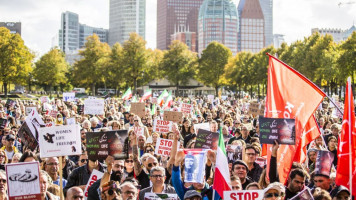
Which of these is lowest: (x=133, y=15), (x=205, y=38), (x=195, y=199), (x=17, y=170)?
(x=195, y=199)

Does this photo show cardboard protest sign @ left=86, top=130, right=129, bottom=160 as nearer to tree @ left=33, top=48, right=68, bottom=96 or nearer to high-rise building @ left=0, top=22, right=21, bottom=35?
tree @ left=33, top=48, right=68, bottom=96

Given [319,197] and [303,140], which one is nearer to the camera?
[319,197]

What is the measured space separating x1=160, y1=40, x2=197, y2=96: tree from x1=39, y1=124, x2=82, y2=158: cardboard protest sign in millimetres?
66809

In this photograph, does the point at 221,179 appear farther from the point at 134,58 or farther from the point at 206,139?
the point at 134,58

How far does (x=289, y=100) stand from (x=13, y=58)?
5835cm

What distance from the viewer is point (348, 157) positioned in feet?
22.4

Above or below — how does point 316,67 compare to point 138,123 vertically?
above

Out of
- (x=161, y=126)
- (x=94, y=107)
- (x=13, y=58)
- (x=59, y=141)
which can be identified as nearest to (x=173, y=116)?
(x=161, y=126)

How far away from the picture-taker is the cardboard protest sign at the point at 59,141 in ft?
22.8

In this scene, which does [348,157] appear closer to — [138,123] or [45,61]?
[138,123]

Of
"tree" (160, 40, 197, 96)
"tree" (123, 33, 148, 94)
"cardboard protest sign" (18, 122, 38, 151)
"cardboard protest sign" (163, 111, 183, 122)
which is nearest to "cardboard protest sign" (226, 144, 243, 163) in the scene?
"cardboard protest sign" (18, 122, 38, 151)

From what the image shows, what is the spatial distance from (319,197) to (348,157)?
1.73 metres

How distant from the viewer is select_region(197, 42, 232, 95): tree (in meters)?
76.5

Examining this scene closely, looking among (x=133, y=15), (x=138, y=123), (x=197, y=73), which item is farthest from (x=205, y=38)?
(x=138, y=123)
